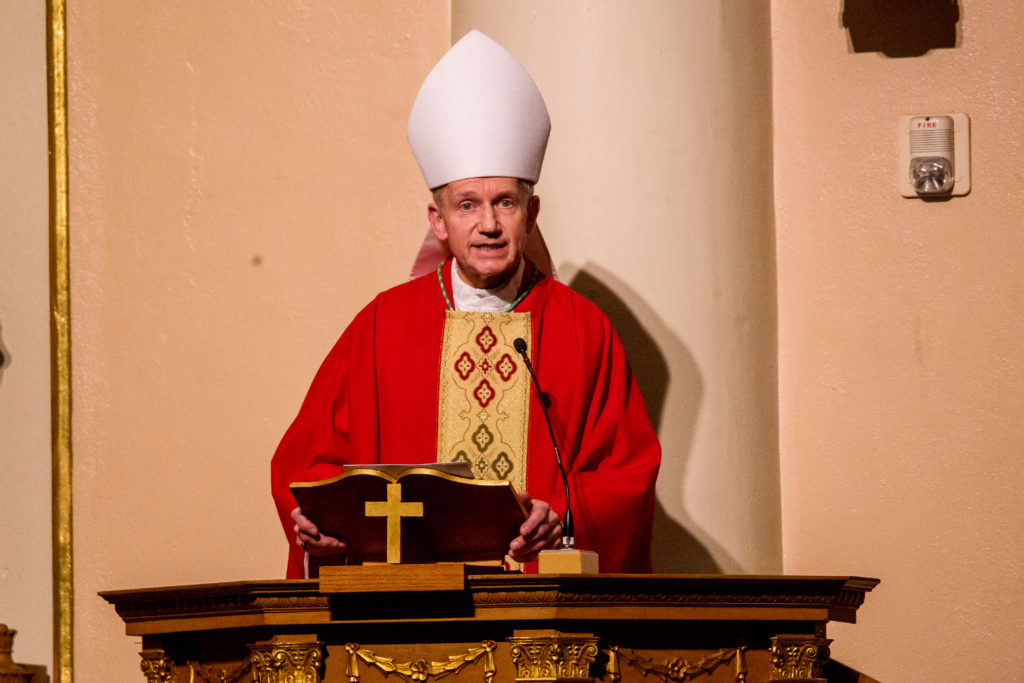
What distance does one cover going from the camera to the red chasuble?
4.26 m

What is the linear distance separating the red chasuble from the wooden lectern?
0.66 m

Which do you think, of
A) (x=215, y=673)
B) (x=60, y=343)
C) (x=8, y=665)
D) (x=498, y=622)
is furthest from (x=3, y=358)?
(x=498, y=622)

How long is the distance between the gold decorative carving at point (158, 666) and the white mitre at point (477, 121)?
1527 mm

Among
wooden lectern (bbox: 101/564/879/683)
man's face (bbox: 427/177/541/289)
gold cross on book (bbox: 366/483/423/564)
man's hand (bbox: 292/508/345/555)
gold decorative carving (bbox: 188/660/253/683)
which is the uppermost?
man's face (bbox: 427/177/541/289)

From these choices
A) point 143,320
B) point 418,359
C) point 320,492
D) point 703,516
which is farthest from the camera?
point 143,320

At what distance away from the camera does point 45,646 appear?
5539mm

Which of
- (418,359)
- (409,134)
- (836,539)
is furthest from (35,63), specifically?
(836,539)

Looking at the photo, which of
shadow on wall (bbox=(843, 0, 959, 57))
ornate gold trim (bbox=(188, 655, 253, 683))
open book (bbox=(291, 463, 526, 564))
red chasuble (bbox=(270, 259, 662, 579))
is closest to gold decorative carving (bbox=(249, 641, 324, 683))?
ornate gold trim (bbox=(188, 655, 253, 683))

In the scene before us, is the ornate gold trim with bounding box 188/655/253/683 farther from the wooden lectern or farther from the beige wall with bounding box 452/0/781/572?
the beige wall with bounding box 452/0/781/572

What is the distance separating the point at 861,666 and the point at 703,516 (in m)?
0.70

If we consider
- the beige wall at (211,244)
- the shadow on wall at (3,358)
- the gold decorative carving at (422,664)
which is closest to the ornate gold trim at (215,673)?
the gold decorative carving at (422,664)

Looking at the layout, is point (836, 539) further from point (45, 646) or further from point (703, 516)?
point (45, 646)

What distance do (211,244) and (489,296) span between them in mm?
1478

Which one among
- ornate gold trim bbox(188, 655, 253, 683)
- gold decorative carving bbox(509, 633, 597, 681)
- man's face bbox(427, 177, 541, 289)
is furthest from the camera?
man's face bbox(427, 177, 541, 289)
